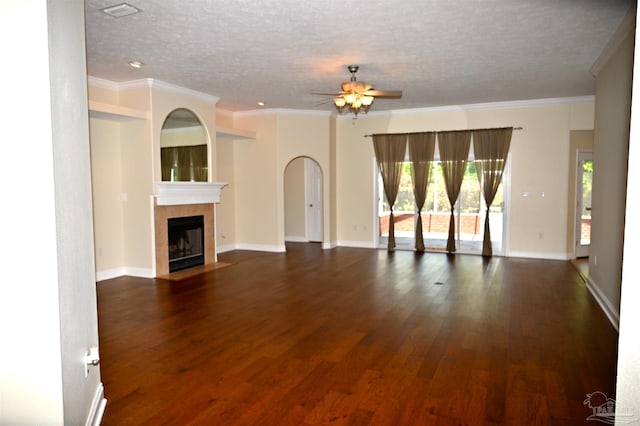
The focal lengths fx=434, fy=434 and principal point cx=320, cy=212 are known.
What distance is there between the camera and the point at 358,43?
4680 mm

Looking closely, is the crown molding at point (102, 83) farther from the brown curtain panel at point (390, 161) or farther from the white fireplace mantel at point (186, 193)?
the brown curtain panel at point (390, 161)

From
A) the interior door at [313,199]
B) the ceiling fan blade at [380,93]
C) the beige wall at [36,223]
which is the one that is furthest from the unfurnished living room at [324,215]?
the interior door at [313,199]

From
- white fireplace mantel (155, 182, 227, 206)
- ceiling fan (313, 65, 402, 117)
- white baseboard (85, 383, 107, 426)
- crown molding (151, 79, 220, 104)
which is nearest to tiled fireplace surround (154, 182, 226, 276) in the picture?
→ white fireplace mantel (155, 182, 227, 206)

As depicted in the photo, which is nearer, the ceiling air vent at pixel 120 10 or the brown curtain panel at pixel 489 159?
the ceiling air vent at pixel 120 10

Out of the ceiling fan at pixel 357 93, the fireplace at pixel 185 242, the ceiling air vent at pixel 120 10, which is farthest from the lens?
the fireplace at pixel 185 242

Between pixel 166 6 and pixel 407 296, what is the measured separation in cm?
398

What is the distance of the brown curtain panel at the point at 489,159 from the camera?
8086 mm

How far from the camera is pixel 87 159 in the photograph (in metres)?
2.57

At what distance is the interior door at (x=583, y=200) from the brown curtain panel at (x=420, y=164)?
2.65 meters

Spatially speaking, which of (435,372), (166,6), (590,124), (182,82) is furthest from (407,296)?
(590,124)

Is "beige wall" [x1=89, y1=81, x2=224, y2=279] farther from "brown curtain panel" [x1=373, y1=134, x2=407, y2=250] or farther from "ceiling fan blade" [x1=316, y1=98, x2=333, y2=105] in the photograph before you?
"brown curtain panel" [x1=373, y1=134, x2=407, y2=250]

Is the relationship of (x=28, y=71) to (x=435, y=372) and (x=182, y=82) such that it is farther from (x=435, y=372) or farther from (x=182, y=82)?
(x=182, y=82)

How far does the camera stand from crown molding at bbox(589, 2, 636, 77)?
382 cm

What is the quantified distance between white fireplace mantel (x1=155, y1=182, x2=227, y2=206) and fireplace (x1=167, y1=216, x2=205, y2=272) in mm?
325
